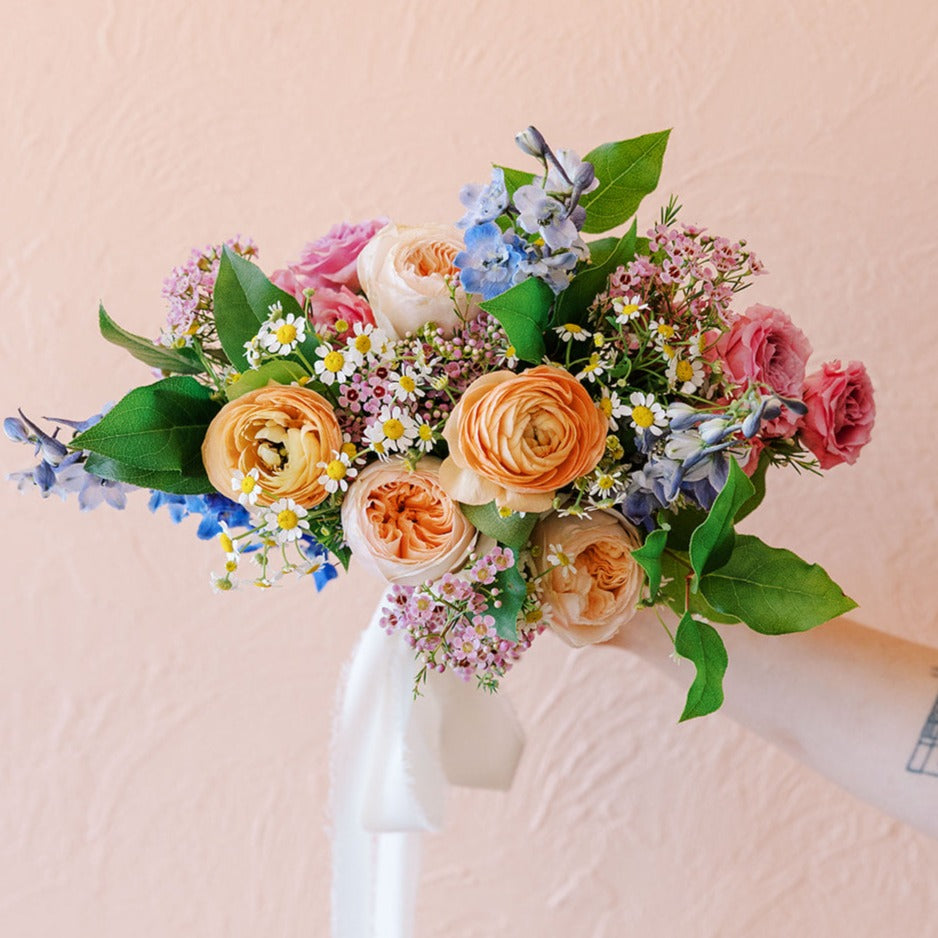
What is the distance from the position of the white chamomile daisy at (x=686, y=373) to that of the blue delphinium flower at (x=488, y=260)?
10 cm

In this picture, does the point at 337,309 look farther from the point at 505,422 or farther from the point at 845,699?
the point at 845,699

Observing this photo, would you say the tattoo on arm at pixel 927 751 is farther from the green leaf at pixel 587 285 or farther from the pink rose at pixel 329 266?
the pink rose at pixel 329 266

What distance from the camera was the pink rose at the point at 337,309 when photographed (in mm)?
628

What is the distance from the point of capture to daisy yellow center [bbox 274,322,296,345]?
0.57m

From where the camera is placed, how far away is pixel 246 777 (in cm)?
111

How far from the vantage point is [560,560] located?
0.59 m

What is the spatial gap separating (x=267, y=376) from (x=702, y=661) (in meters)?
0.29

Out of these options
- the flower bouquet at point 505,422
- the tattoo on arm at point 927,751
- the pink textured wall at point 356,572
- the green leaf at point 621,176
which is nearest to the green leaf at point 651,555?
the flower bouquet at point 505,422

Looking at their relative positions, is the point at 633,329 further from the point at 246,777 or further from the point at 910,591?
the point at 246,777

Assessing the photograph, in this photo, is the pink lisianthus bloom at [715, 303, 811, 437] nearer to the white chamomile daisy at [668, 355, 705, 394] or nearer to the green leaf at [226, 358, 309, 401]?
the white chamomile daisy at [668, 355, 705, 394]

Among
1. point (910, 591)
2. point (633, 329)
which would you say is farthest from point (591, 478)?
point (910, 591)

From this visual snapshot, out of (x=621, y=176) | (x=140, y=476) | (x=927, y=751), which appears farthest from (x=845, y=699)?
(x=140, y=476)

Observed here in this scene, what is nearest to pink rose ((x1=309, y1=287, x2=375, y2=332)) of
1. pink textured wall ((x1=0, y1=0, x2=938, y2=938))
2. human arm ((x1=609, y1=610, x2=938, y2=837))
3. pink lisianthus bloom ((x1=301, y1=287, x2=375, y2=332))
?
pink lisianthus bloom ((x1=301, y1=287, x2=375, y2=332))

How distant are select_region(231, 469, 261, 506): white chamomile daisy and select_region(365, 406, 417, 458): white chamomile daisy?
0.06 metres
